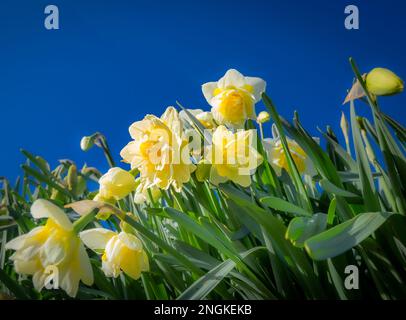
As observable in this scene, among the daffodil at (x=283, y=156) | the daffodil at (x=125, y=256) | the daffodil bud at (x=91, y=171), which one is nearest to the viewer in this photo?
the daffodil at (x=125, y=256)

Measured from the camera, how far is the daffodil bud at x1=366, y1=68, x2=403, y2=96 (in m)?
0.61

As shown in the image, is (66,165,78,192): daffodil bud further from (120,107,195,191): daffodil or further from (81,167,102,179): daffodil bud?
(120,107,195,191): daffodil

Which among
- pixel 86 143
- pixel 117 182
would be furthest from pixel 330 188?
pixel 86 143

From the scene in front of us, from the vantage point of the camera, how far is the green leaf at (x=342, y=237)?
16.1 inches

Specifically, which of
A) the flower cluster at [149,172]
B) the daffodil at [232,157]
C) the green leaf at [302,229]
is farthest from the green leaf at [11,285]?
the green leaf at [302,229]

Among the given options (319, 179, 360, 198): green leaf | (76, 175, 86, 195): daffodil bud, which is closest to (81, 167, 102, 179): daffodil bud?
(76, 175, 86, 195): daffodil bud

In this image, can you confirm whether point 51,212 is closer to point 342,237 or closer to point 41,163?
point 342,237

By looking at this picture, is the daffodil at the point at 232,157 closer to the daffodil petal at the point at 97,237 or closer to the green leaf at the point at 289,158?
the green leaf at the point at 289,158

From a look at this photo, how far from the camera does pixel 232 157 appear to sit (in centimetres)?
66

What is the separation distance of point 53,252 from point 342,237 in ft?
1.11

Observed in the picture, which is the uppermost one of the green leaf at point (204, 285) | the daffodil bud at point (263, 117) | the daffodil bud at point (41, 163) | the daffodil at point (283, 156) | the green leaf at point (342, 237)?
the daffodil bud at point (263, 117)

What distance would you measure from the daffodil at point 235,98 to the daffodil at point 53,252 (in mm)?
380
